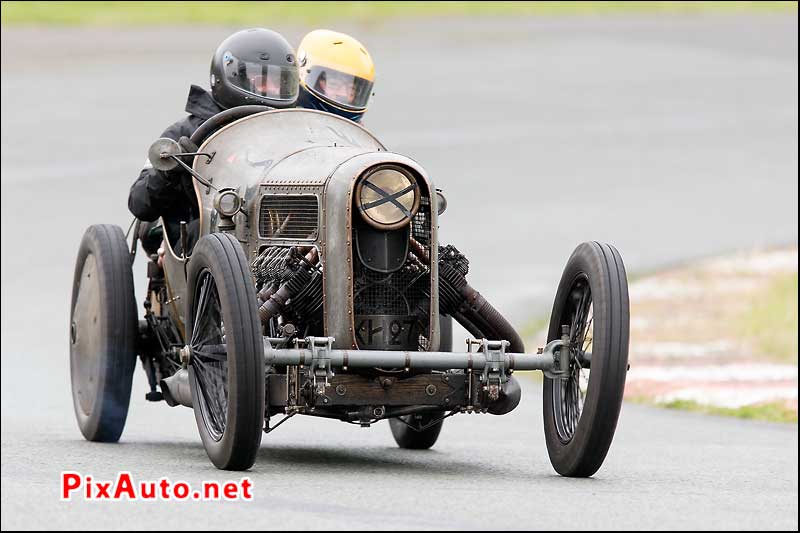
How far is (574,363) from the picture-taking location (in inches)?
340

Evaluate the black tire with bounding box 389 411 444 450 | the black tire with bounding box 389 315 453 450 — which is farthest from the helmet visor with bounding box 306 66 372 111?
the black tire with bounding box 389 411 444 450

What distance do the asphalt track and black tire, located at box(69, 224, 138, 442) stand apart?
0.77ft

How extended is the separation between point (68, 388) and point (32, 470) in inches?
232

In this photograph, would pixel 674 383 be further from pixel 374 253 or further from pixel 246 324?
pixel 246 324

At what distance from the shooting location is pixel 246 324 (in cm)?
777

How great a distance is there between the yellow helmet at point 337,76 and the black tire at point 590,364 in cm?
219

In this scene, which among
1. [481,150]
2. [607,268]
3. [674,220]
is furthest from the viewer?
[481,150]

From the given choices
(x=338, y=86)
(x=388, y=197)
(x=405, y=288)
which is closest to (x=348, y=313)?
(x=405, y=288)

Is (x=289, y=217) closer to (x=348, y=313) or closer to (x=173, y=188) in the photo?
(x=348, y=313)

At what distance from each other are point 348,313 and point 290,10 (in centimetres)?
2966

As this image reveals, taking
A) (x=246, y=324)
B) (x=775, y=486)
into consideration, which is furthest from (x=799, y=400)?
(x=246, y=324)

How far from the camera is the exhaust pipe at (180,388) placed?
904 centimetres

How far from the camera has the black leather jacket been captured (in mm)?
9523

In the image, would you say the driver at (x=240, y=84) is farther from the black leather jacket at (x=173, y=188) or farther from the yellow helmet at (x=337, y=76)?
the yellow helmet at (x=337, y=76)
